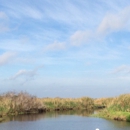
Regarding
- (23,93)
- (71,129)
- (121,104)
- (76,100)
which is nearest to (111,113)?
(121,104)

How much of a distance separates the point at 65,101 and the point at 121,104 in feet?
79.4

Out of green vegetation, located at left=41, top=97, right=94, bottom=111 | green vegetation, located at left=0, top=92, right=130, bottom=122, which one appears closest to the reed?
green vegetation, located at left=0, top=92, right=130, bottom=122

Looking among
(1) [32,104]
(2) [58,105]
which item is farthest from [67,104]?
(1) [32,104]

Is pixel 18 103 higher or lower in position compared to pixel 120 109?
higher

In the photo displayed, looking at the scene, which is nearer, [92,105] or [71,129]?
[71,129]

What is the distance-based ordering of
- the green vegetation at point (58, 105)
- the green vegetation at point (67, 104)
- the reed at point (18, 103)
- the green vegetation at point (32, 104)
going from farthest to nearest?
the green vegetation at point (67, 104)
the green vegetation at point (32, 104)
the reed at point (18, 103)
the green vegetation at point (58, 105)

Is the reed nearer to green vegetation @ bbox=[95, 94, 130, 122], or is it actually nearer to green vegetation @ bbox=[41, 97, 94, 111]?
green vegetation @ bbox=[41, 97, 94, 111]

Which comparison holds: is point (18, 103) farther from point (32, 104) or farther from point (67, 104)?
point (67, 104)

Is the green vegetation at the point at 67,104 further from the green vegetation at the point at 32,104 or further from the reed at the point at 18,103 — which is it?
the reed at the point at 18,103

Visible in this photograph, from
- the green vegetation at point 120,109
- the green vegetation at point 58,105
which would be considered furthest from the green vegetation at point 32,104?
the green vegetation at point 120,109

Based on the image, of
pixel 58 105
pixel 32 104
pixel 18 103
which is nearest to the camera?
pixel 18 103

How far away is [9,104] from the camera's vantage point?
165 ft

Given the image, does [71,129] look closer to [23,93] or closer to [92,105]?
[23,93]

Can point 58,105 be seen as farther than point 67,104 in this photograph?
No
